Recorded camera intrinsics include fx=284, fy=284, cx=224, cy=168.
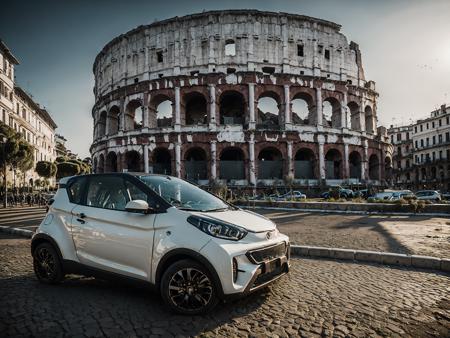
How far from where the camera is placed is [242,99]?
2889 centimetres

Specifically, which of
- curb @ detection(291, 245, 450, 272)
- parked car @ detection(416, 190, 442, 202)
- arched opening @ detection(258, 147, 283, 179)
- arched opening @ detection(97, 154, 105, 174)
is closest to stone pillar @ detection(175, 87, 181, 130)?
Result: arched opening @ detection(258, 147, 283, 179)

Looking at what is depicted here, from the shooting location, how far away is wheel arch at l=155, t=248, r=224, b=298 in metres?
2.90

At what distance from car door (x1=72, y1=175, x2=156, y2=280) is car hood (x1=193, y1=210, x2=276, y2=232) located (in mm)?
755

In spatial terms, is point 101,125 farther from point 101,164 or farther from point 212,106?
point 212,106

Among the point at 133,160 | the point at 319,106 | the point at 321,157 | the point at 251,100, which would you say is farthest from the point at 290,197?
the point at 133,160

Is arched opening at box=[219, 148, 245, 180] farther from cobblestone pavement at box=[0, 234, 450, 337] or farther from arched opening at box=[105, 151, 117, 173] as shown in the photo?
cobblestone pavement at box=[0, 234, 450, 337]

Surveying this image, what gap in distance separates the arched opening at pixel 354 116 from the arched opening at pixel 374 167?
3.86 meters

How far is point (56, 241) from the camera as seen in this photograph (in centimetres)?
400

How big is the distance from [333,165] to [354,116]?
6.76 metres

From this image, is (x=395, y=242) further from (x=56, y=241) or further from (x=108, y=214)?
(x=56, y=241)

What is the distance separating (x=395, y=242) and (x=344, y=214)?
6444 mm

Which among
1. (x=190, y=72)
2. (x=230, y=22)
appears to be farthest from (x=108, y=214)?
(x=230, y=22)

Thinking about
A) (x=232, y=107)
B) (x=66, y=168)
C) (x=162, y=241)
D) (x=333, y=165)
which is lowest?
(x=162, y=241)

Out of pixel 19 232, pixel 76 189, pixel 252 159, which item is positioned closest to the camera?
pixel 76 189
